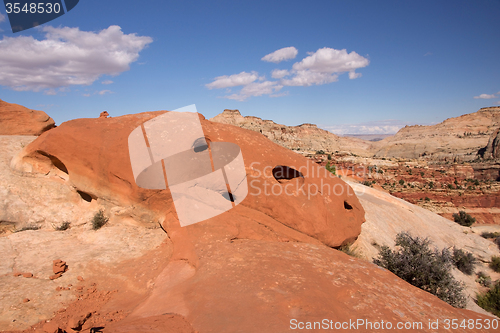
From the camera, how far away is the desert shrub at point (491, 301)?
8812 millimetres

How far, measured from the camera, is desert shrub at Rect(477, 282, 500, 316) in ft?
28.9

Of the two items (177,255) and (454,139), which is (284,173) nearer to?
(177,255)

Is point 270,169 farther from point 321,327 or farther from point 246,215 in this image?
point 321,327

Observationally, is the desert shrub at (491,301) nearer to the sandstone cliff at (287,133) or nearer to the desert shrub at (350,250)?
the desert shrub at (350,250)

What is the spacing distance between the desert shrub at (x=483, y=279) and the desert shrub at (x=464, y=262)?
1.04 feet

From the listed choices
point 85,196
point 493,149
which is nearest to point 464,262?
point 85,196

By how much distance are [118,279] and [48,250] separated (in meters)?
1.99

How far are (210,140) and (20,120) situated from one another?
1152cm

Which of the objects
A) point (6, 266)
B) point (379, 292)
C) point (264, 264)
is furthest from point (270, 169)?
point (6, 266)

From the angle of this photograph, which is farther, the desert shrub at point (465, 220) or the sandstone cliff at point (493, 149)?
the sandstone cliff at point (493, 149)

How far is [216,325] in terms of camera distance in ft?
9.67

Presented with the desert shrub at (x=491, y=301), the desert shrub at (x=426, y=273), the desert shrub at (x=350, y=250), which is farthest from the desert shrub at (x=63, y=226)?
the desert shrub at (x=491, y=301)

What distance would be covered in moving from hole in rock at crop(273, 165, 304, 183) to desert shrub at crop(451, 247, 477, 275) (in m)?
9.39

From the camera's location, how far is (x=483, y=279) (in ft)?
36.2
